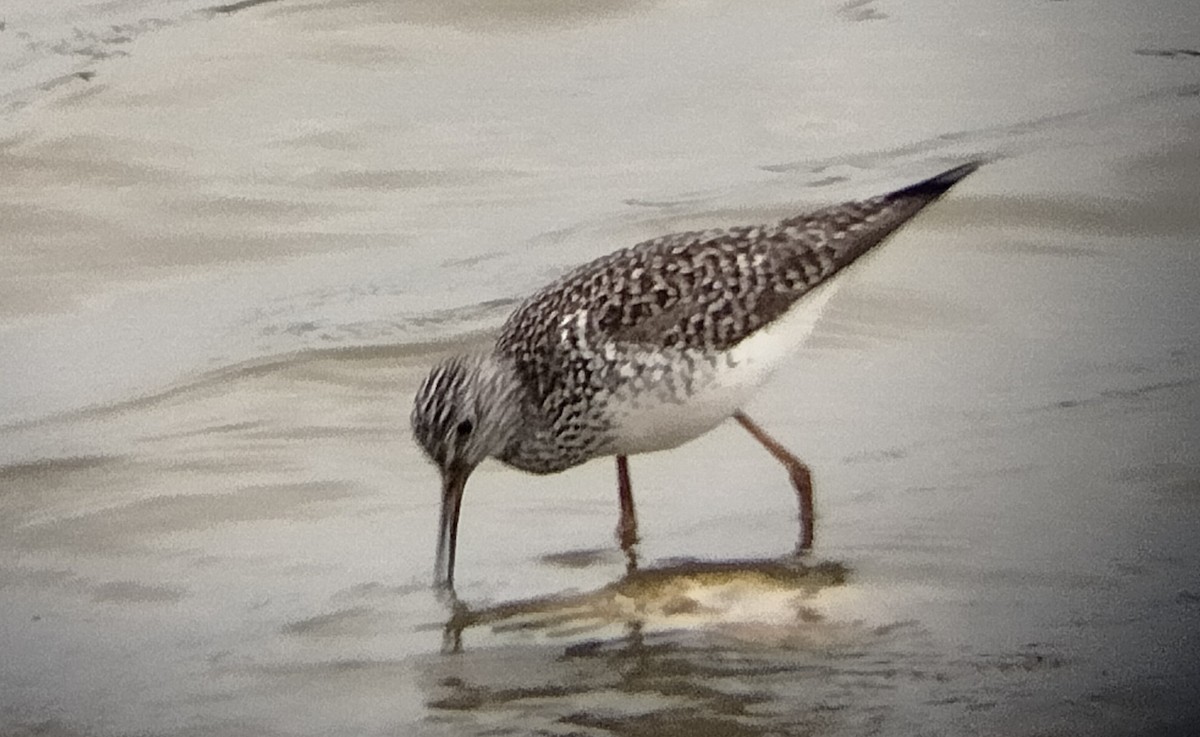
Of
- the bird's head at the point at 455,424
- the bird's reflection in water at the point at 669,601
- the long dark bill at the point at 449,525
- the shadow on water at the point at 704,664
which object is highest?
the bird's head at the point at 455,424

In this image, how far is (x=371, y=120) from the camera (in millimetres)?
1503

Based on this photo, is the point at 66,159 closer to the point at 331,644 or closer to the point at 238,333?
the point at 238,333

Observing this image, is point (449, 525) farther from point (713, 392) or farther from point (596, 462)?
point (713, 392)

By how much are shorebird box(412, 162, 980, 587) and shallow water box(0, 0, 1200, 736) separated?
0.10 ft

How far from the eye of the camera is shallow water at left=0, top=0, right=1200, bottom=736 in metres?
1.48

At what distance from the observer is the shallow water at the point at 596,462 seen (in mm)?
1478

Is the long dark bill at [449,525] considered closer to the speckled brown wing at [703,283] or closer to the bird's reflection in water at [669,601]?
the bird's reflection in water at [669,601]

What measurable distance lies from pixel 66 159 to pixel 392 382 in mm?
443

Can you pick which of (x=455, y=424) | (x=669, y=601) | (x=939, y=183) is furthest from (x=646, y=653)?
(x=939, y=183)

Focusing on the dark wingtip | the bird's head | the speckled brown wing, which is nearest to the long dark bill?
the bird's head

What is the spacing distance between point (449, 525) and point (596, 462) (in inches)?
7.4

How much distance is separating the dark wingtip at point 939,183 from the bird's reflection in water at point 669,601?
1.45ft

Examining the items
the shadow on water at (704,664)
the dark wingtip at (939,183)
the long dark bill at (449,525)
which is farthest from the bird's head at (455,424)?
the dark wingtip at (939,183)

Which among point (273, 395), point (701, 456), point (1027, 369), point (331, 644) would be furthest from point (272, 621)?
point (1027, 369)
